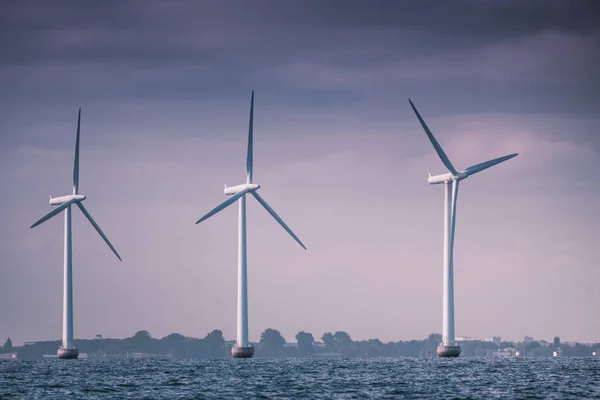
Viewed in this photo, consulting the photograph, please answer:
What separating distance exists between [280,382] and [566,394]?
41.7 metres

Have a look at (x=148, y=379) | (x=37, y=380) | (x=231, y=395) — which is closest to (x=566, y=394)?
(x=231, y=395)

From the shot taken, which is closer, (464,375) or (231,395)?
(231,395)

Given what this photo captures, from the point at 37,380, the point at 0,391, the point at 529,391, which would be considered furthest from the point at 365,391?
the point at 37,380

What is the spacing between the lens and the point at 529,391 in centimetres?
13612

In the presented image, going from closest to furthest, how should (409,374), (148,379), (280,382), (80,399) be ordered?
(80,399) < (280,382) < (148,379) < (409,374)

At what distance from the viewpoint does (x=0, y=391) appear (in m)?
141

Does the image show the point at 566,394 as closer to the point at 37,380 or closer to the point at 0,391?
the point at 0,391

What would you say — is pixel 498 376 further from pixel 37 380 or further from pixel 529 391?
pixel 37 380

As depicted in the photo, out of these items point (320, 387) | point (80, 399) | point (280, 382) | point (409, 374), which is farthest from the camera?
point (409, 374)

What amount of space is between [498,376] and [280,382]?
34.0 metres

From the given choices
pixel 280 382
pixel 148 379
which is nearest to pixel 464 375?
pixel 280 382

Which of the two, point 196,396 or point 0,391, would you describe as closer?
point 196,396

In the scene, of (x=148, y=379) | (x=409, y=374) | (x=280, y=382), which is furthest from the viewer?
(x=409, y=374)

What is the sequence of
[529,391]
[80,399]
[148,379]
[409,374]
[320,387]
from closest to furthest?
[80,399] < [529,391] < [320,387] < [148,379] < [409,374]
